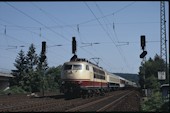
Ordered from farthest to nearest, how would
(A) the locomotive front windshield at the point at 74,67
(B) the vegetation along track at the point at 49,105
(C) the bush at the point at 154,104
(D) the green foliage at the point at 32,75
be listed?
(D) the green foliage at the point at 32,75 → (A) the locomotive front windshield at the point at 74,67 → (B) the vegetation along track at the point at 49,105 → (C) the bush at the point at 154,104

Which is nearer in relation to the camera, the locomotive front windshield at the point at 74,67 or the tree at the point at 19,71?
the locomotive front windshield at the point at 74,67

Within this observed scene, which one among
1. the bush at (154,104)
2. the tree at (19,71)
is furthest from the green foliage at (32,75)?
the bush at (154,104)

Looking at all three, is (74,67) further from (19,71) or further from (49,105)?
(19,71)

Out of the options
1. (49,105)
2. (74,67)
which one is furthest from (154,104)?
(74,67)

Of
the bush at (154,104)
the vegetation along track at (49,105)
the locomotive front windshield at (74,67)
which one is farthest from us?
the locomotive front windshield at (74,67)

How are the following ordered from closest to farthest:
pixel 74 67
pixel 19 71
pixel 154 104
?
pixel 154 104 < pixel 74 67 < pixel 19 71

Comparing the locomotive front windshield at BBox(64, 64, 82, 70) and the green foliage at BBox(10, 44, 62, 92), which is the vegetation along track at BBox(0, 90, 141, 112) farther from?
the green foliage at BBox(10, 44, 62, 92)

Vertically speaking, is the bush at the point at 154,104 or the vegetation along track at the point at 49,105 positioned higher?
the bush at the point at 154,104

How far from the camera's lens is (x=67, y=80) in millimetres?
35188

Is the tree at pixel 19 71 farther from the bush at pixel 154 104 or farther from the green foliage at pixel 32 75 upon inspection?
the bush at pixel 154 104

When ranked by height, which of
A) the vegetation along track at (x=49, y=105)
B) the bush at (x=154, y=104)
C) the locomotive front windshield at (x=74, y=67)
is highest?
the locomotive front windshield at (x=74, y=67)

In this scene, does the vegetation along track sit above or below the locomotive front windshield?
below

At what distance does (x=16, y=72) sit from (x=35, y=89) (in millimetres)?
18100

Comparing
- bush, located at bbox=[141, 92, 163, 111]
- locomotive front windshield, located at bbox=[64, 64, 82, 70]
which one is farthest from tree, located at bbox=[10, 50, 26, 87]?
bush, located at bbox=[141, 92, 163, 111]
